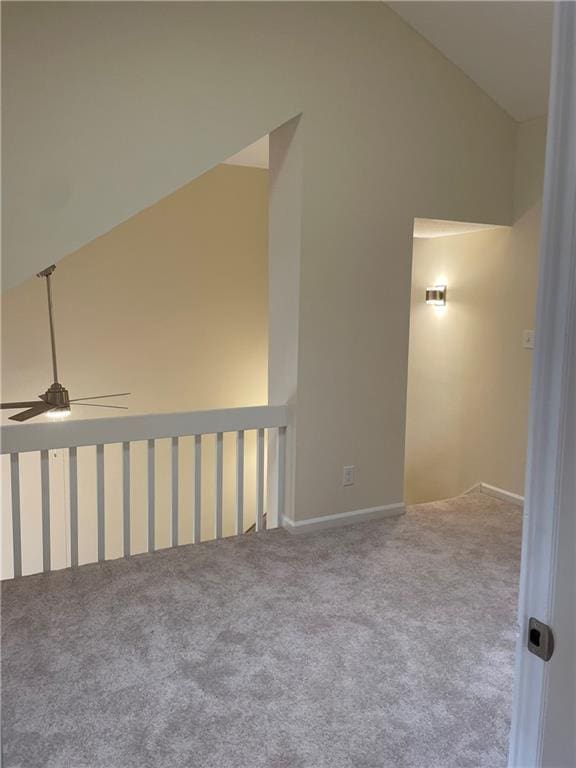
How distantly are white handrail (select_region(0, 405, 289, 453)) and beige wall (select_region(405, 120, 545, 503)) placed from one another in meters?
1.62

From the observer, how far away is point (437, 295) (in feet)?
15.7

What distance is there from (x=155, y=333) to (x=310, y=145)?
2297 mm

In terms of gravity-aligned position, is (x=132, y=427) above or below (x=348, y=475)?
above

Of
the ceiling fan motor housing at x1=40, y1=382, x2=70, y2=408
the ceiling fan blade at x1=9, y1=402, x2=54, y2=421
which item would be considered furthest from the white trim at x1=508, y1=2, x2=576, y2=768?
the ceiling fan motor housing at x1=40, y1=382, x2=70, y2=408

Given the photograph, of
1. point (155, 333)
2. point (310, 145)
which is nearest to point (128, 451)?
point (310, 145)

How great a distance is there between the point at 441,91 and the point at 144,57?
178cm

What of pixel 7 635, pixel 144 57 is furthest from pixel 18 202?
pixel 7 635

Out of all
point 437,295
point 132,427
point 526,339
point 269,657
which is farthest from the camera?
point 437,295

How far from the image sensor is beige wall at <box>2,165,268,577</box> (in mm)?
4777

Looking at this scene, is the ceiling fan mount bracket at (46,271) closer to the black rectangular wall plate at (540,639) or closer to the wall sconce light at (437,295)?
the black rectangular wall plate at (540,639)

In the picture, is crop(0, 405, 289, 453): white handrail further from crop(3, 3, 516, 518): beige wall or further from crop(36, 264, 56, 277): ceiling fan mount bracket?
crop(36, 264, 56, 277): ceiling fan mount bracket

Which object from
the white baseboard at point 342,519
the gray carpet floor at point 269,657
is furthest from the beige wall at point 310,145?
the gray carpet floor at point 269,657

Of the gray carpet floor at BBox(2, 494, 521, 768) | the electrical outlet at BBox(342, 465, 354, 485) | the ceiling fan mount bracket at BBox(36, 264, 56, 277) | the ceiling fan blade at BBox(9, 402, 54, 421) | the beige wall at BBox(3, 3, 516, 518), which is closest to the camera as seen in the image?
the gray carpet floor at BBox(2, 494, 521, 768)

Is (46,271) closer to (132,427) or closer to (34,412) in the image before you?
(34,412)
